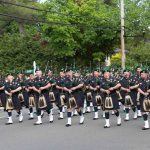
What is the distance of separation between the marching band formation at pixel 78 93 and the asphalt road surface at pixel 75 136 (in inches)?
17.2

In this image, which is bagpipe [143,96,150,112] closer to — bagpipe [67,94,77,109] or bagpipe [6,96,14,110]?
bagpipe [67,94,77,109]

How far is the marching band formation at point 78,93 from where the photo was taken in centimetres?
1394

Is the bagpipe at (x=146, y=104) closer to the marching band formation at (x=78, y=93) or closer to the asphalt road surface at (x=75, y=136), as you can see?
the marching band formation at (x=78, y=93)

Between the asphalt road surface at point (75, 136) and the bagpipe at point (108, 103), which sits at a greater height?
the bagpipe at point (108, 103)

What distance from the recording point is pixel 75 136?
12469mm

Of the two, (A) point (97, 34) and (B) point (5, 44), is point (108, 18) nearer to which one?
(A) point (97, 34)

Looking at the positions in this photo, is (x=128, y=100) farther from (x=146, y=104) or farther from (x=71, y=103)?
(x=146, y=104)

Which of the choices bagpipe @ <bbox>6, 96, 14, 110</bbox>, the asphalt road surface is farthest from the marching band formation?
the asphalt road surface

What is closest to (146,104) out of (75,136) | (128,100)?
(75,136)

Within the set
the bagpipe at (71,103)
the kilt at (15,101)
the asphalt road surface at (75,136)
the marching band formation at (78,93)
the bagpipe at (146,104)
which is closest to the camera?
the asphalt road surface at (75,136)

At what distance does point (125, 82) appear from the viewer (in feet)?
51.7

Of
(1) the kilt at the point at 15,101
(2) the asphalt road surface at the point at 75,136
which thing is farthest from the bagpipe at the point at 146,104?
(1) the kilt at the point at 15,101

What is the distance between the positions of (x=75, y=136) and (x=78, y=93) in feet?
8.78

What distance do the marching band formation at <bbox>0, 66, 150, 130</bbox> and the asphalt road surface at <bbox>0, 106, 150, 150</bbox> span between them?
437 mm
